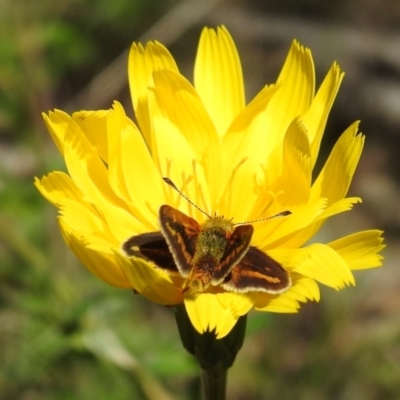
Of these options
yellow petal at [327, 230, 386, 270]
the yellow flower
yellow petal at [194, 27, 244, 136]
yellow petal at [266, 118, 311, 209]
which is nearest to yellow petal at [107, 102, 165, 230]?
the yellow flower

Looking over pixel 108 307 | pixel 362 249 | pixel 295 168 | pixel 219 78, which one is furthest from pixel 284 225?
pixel 108 307

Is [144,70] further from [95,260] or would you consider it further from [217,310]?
[217,310]

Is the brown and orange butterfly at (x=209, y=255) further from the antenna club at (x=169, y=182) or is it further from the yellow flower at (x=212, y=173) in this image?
the antenna club at (x=169, y=182)

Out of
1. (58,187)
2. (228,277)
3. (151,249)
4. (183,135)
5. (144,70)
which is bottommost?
(228,277)

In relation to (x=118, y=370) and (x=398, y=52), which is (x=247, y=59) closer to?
(x=398, y=52)

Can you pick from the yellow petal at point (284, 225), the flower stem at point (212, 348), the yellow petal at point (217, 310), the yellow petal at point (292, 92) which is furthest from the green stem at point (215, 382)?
the yellow petal at point (292, 92)

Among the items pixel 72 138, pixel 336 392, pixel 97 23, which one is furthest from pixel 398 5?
pixel 72 138
